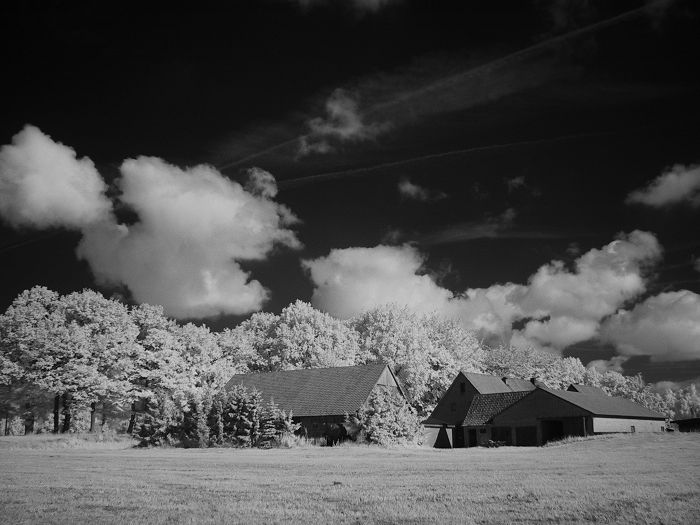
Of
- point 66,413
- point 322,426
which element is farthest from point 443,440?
point 66,413

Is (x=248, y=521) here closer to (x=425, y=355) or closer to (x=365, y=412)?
A: (x=365, y=412)

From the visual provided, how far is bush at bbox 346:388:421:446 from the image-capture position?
4886 cm

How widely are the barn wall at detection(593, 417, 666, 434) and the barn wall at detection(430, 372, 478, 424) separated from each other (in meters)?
15.3

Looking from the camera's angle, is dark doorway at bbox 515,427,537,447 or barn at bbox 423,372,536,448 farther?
barn at bbox 423,372,536,448

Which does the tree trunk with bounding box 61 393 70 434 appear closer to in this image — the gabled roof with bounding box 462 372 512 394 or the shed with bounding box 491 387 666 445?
the shed with bounding box 491 387 666 445

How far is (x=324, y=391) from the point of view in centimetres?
5712

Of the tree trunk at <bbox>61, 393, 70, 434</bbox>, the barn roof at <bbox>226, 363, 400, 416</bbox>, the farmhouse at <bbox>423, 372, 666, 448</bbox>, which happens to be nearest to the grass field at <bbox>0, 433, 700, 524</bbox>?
the barn roof at <bbox>226, 363, 400, 416</bbox>

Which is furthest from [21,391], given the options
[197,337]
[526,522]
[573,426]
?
[526,522]

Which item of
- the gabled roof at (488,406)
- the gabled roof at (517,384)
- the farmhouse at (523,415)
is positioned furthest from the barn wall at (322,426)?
the gabled roof at (517,384)

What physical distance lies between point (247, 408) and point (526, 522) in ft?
133

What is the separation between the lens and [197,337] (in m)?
72.4

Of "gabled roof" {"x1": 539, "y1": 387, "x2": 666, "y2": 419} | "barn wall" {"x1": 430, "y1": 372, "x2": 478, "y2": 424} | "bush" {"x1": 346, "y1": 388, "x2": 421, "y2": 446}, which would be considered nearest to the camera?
"bush" {"x1": 346, "y1": 388, "x2": 421, "y2": 446}

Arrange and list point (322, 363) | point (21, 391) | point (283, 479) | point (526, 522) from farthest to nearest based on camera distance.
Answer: point (322, 363), point (21, 391), point (283, 479), point (526, 522)

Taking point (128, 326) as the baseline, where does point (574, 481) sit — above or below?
below
